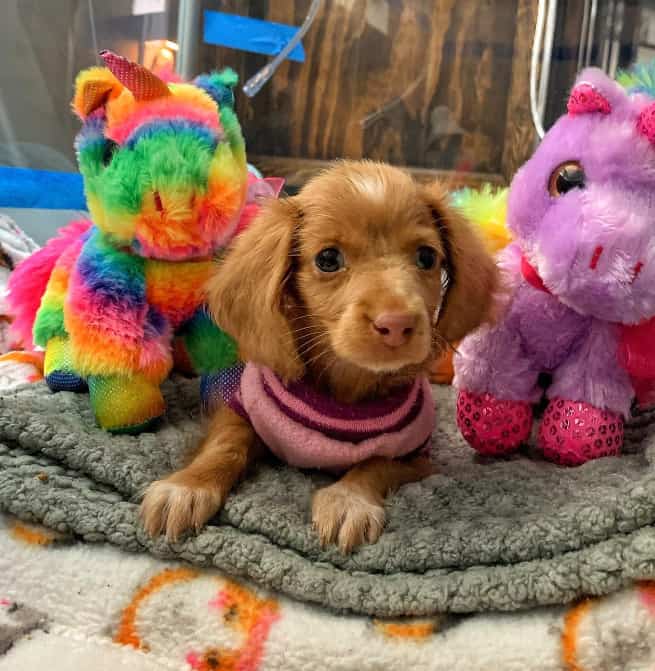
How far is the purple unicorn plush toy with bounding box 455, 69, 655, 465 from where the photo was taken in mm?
1146

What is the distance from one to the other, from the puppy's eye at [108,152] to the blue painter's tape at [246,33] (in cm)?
165

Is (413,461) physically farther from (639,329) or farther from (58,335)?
(58,335)

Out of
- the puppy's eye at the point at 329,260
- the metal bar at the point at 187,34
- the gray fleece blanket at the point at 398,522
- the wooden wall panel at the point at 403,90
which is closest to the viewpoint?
the gray fleece blanket at the point at 398,522

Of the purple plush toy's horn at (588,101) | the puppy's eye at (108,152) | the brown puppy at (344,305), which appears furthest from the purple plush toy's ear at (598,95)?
the puppy's eye at (108,152)

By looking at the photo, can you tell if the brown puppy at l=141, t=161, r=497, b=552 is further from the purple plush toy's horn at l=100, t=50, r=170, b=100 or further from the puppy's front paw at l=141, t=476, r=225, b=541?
the purple plush toy's horn at l=100, t=50, r=170, b=100

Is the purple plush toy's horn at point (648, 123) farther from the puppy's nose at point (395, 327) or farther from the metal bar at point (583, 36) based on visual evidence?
the metal bar at point (583, 36)

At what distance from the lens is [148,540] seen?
1.06 m

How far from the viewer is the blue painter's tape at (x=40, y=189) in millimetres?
2604

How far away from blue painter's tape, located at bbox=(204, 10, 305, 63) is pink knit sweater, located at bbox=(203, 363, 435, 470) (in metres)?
2.02

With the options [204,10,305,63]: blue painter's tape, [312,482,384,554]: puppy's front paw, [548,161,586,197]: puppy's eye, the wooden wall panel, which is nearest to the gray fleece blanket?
[312,482,384,554]: puppy's front paw

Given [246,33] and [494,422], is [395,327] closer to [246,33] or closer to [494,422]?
[494,422]

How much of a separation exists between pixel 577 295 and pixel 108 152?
36.8 inches

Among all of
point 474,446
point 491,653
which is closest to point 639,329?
point 474,446

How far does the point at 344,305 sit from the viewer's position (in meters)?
1.13
